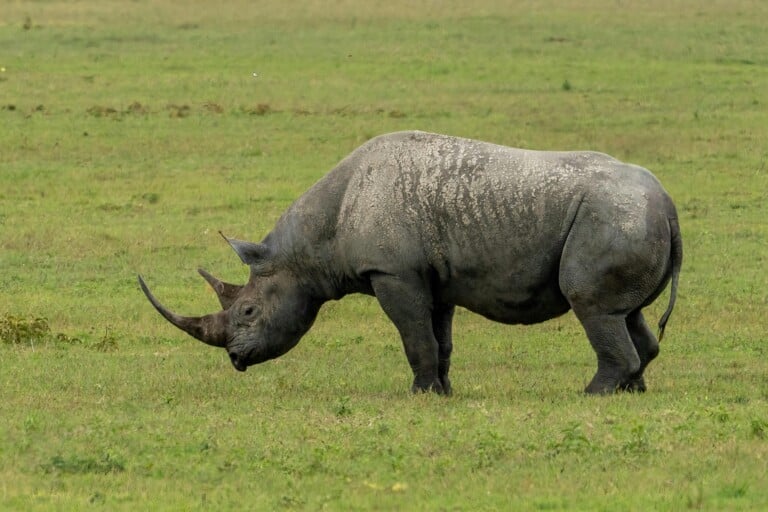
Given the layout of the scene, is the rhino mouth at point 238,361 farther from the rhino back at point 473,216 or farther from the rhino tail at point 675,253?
the rhino tail at point 675,253

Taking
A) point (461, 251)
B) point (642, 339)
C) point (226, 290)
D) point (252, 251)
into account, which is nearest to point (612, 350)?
point (642, 339)

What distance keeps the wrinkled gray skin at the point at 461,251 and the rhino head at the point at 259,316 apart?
0.01 metres

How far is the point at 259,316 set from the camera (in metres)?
14.0

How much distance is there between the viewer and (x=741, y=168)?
26219 mm

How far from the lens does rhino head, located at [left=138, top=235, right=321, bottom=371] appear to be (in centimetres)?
1395

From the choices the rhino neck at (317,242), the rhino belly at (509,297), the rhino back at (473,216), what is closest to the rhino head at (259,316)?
the rhino neck at (317,242)

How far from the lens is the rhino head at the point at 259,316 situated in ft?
45.8

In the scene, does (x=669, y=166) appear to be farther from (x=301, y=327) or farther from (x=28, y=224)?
(x=301, y=327)

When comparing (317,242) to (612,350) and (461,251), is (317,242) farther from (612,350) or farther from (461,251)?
(612,350)

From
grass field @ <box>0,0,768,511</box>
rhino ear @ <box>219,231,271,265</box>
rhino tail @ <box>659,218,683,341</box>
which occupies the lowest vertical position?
grass field @ <box>0,0,768,511</box>

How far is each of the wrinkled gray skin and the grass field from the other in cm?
51

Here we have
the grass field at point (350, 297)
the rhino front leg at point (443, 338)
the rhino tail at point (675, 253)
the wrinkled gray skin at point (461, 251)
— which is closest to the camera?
the grass field at point (350, 297)

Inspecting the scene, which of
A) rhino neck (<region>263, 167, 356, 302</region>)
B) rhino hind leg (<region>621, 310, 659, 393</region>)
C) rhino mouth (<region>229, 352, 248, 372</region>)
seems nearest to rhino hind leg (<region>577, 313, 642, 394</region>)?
rhino hind leg (<region>621, 310, 659, 393</region>)

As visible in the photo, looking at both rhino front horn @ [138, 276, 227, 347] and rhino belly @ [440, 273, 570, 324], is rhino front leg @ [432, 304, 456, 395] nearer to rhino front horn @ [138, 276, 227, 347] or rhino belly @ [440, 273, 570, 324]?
rhino belly @ [440, 273, 570, 324]
